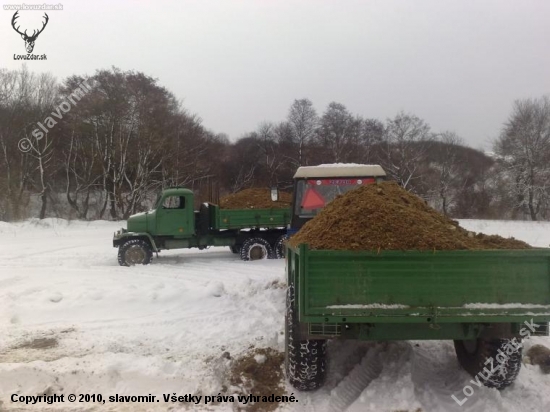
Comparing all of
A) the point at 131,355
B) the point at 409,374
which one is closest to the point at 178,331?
the point at 131,355

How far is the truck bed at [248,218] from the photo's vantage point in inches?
527

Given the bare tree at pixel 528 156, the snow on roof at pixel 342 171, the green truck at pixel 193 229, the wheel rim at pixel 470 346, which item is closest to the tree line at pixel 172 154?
the bare tree at pixel 528 156

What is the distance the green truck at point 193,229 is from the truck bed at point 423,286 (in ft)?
30.0

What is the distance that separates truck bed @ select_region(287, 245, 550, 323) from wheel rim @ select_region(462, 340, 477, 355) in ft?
3.45

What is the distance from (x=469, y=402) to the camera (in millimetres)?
4176

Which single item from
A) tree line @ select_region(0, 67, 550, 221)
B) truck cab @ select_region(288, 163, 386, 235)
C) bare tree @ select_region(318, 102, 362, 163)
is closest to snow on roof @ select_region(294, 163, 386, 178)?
truck cab @ select_region(288, 163, 386, 235)

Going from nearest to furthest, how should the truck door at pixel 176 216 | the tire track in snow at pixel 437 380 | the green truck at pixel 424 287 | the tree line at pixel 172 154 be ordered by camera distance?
the green truck at pixel 424 287 → the tire track in snow at pixel 437 380 → the truck door at pixel 176 216 → the tree line at pixel 172 154

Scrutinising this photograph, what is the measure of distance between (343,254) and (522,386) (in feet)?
7.65

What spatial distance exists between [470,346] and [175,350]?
3311 mm

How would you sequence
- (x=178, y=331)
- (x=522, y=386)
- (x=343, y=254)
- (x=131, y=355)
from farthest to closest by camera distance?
(x=178, y=331) → (x=131, y=355) → (x=522, y=386) → (x=343, y=254)

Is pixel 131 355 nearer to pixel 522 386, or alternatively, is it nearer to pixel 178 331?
pixel 178 331

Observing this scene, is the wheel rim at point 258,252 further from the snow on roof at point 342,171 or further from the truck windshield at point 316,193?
the snow on roof at point 342,171

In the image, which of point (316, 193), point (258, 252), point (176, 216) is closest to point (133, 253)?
point (176, 216)

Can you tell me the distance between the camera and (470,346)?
4855mm
